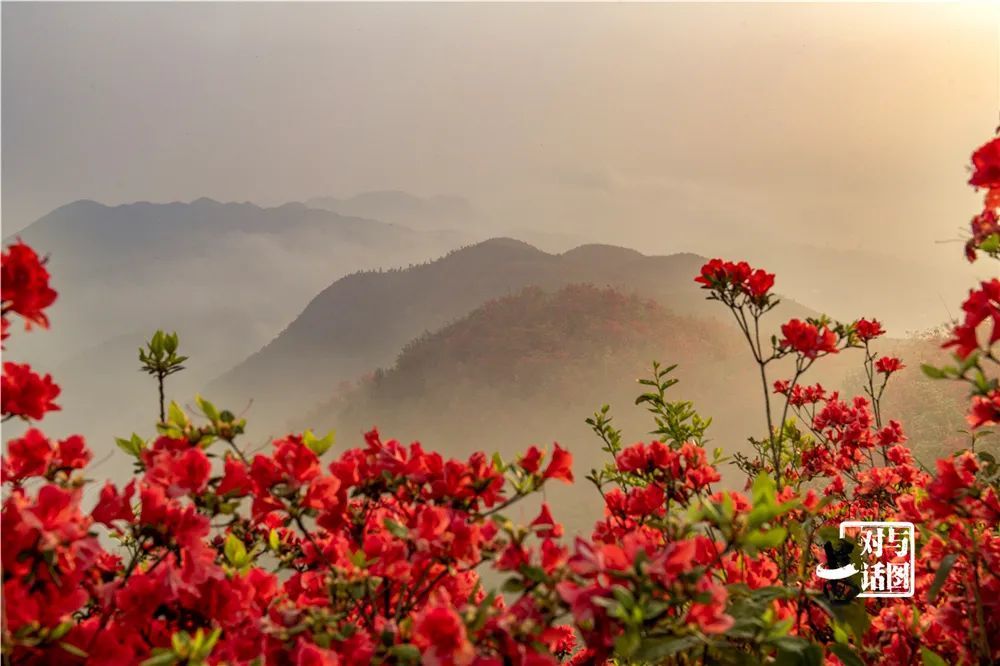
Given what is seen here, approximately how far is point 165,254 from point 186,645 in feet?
91.5

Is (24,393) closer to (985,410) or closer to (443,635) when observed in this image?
(443,635)

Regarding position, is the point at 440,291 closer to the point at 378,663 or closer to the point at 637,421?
the point at 637,421

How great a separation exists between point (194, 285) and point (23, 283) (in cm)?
2472

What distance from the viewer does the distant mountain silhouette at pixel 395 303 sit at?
63.1 ft

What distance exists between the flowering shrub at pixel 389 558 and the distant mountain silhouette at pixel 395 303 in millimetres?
16968

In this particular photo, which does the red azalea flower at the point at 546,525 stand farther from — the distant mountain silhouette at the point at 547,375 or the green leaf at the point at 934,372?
the distant mountain silhouette at the point at 547,375

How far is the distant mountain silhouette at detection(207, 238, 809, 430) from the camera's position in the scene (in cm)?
1922

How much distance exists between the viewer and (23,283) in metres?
0.85

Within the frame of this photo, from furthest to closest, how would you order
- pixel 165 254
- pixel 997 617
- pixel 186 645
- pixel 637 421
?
pixel 165 254 < pixel 637 421 < pixel 997 617 < pixel 186 645

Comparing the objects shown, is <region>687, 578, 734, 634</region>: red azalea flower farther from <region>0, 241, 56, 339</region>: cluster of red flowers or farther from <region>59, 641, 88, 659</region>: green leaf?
<region>0, 241, 56, 339</region>: cluster of red flowers

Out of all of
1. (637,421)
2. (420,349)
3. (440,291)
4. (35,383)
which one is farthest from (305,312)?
(35,383)

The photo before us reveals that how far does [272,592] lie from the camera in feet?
3.50

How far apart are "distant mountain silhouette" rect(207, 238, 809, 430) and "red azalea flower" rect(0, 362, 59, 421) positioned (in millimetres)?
17035

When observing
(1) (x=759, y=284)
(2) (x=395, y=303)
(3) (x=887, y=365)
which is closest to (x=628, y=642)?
(1) (x=759, y=284)
